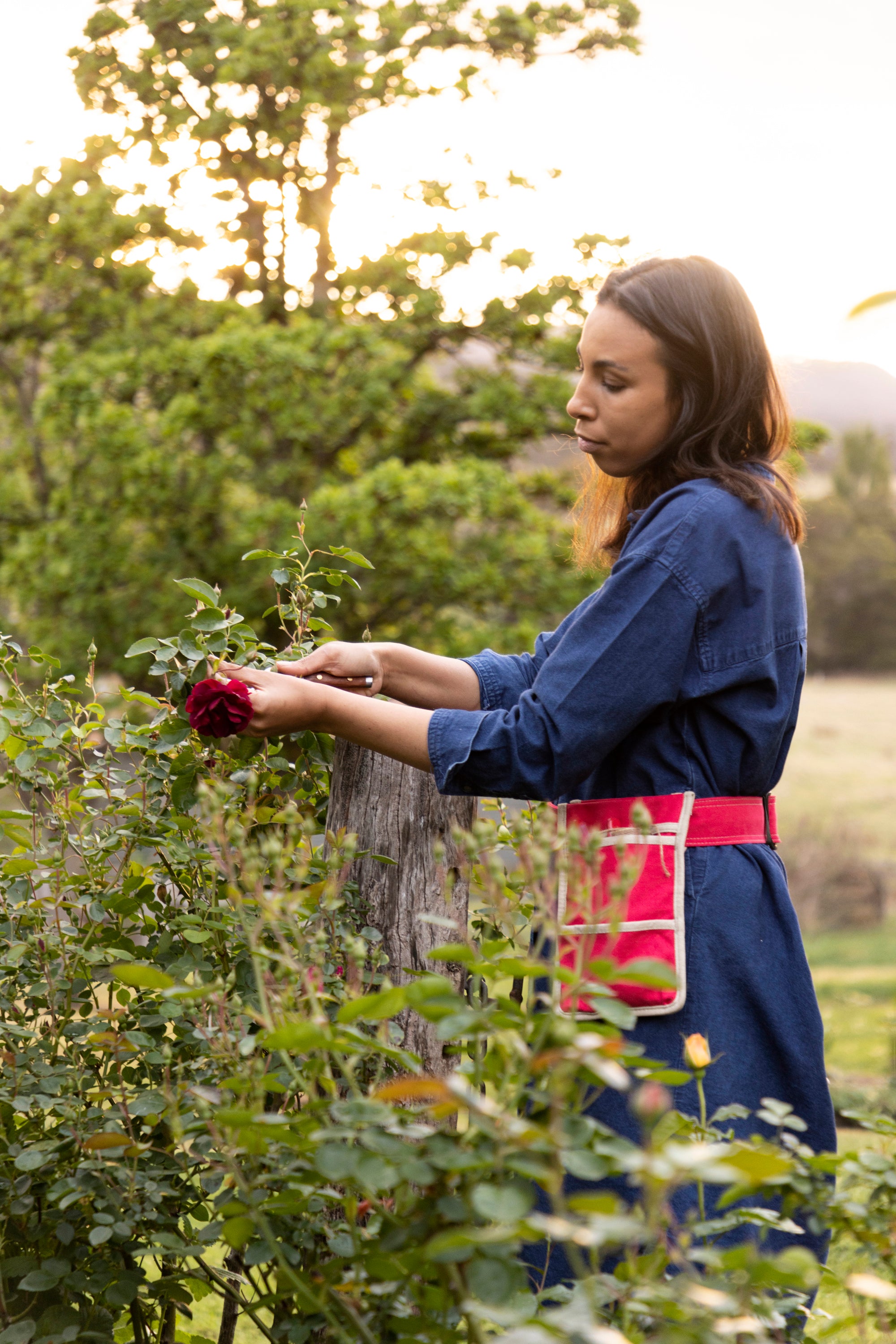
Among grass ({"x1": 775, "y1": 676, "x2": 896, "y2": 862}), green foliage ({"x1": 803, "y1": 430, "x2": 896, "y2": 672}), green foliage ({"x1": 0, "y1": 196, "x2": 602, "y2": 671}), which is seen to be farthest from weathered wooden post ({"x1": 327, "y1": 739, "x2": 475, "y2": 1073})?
green foliage ({"x1": 803, "y1": 430, "x2": 896, "y2": 672})

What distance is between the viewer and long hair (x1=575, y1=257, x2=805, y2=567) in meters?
1.53

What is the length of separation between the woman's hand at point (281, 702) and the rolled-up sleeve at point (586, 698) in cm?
16

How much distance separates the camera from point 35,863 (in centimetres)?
167

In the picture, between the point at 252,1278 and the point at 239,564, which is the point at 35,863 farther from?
the point at 239,564

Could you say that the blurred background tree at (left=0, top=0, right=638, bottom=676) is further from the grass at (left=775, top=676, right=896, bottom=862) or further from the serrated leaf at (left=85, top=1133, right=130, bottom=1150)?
the grass at (left=775, top=676, right=896, bottom=862)

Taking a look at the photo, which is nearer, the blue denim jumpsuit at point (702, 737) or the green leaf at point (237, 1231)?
the green leaf at point (237, 1231)

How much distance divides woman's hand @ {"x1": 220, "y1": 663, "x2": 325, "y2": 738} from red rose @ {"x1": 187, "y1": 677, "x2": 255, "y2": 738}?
0.02 metres

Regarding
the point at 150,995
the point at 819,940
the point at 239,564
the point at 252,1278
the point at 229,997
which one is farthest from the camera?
the point at 819,940

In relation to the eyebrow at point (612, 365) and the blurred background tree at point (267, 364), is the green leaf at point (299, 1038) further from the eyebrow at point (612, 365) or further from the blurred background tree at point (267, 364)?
the blurred background tree at point (267, 364)

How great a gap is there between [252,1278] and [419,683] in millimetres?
880

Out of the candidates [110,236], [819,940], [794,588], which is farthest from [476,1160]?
[819,940]

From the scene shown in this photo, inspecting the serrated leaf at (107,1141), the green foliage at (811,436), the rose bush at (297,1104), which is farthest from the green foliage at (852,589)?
the serrated leaf at (107,1141)

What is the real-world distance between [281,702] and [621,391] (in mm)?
617

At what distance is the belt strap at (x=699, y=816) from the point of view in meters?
1.46
